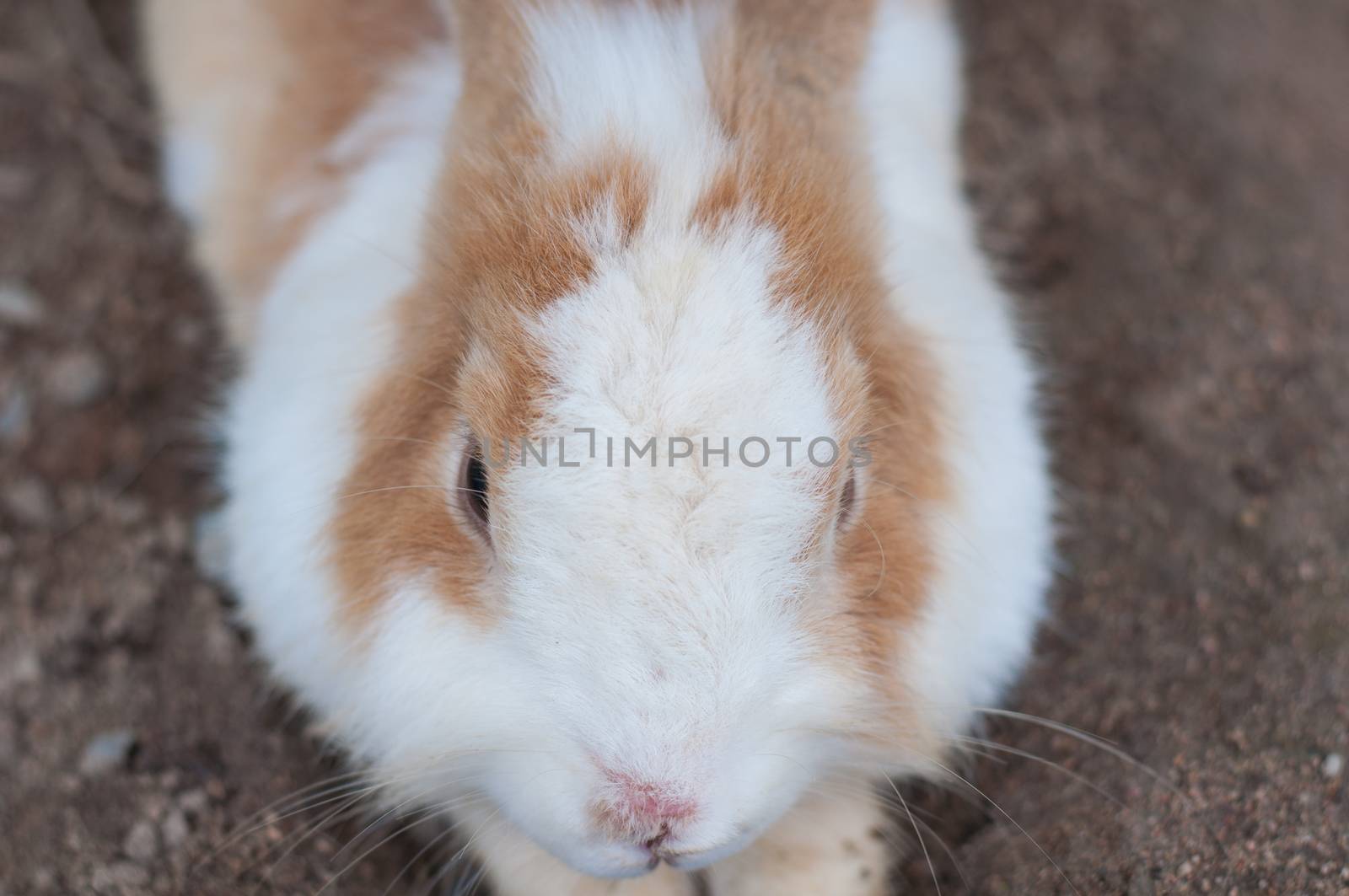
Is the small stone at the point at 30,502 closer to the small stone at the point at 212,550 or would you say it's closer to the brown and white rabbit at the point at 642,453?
the small stone at the point at 212,550

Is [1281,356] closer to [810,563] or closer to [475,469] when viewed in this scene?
[810,563]

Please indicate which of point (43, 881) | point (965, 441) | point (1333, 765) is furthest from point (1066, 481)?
point (43, 881)

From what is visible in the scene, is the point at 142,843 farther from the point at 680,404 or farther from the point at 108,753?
the point at 680,404

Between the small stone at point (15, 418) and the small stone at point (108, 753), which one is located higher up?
the small stone at point (15, 418)

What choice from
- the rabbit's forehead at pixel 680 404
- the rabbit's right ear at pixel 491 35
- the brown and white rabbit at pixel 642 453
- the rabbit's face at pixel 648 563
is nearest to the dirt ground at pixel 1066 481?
the brown and white rabbit at pixel 642 453

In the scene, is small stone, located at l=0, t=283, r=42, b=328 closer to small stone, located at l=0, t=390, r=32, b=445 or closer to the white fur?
small stone, located at l=0, t=390, r=32, b=445
